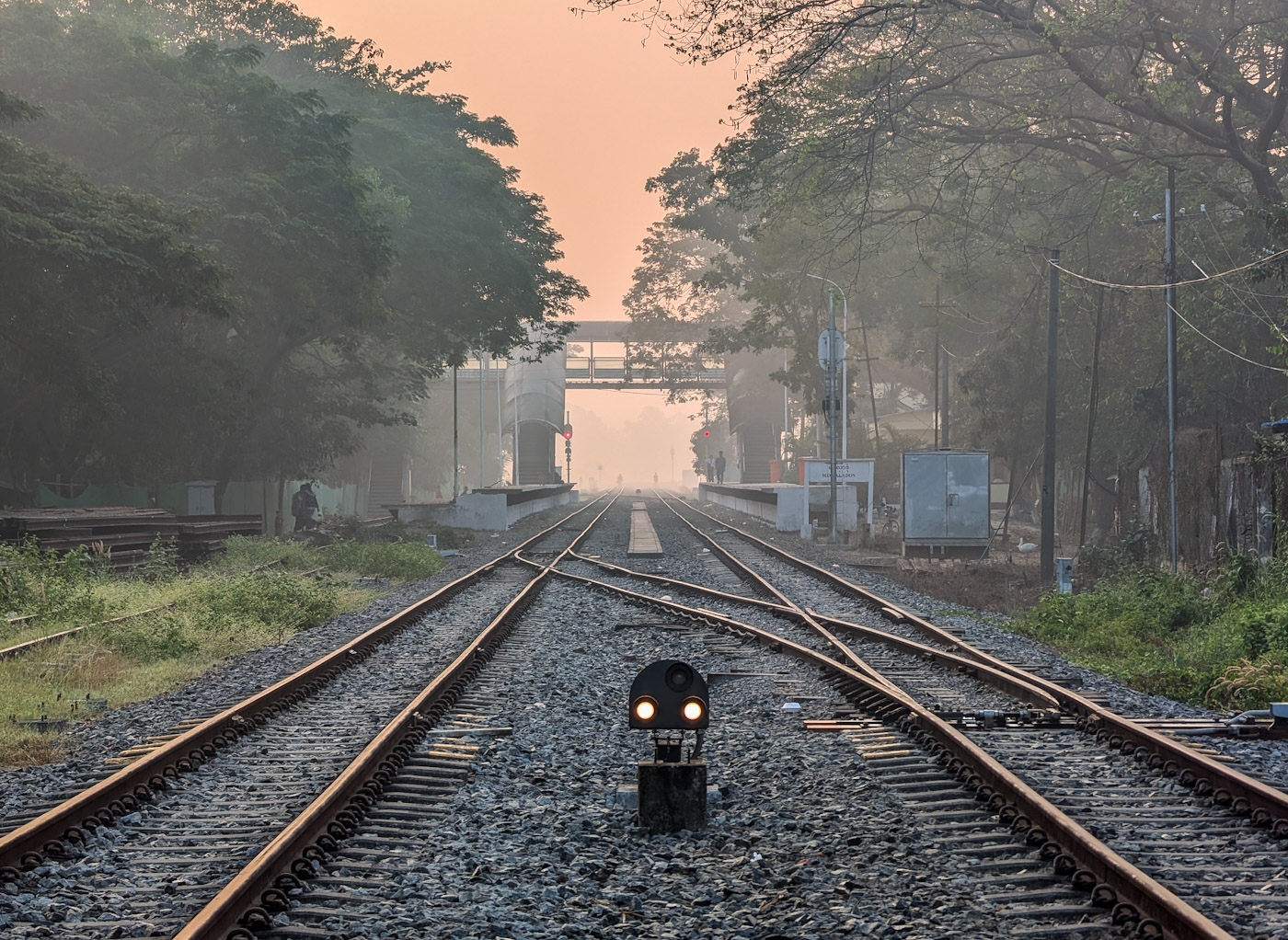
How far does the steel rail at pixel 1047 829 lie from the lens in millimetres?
4902

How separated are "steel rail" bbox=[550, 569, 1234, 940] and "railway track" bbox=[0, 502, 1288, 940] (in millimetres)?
12

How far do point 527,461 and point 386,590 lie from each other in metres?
69.0

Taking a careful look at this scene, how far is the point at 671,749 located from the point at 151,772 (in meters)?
3.20

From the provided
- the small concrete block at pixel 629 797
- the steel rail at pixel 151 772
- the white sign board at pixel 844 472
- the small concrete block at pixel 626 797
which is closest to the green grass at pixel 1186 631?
the small concrete block at pixel 629 797

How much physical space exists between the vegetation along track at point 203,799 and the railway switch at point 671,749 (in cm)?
196

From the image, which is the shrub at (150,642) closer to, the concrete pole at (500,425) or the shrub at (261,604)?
the shrub at (261,604)

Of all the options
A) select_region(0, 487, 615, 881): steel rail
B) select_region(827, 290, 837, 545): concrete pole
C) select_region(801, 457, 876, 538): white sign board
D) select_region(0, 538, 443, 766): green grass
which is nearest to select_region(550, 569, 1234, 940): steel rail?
select_region(0, 487, 615, 881): steel rail

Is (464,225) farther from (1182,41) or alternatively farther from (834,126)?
(1182,41)

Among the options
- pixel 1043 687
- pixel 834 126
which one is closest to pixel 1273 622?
pixel 1043 687

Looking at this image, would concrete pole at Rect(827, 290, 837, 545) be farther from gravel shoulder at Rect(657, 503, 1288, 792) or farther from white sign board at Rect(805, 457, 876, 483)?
Result: gravel shoulder at Rect(657, 503, 1288, 792)

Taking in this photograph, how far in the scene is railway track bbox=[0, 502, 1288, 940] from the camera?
526cm

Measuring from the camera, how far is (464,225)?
3906cm

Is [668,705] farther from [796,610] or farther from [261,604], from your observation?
[261,604]

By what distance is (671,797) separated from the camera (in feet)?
21.6
